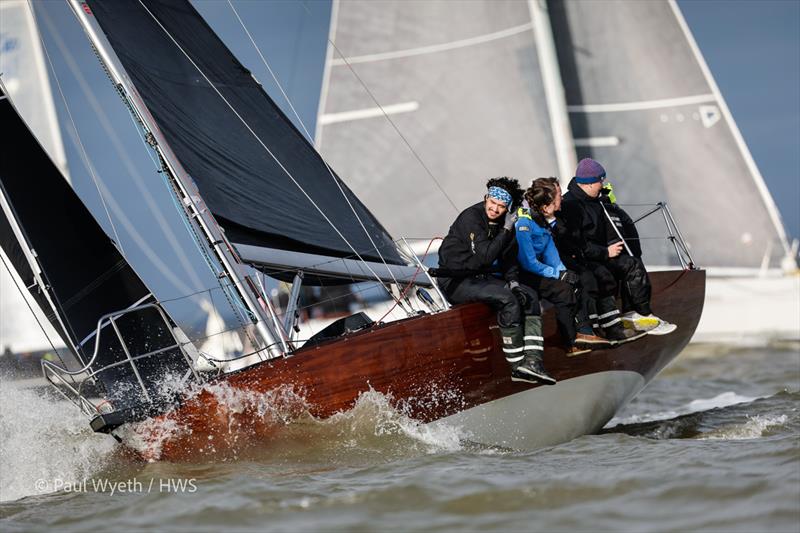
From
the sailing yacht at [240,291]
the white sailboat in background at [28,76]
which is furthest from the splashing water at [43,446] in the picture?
the white sailboat in background at [28,76]

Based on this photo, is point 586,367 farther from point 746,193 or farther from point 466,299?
point 746,193

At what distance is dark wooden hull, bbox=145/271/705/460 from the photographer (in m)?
4.39

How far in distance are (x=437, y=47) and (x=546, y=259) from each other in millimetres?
6987

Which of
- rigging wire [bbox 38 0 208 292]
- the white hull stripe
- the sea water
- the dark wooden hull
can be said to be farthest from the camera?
the white hull stripe

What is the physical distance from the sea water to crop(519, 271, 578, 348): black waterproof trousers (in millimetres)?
477

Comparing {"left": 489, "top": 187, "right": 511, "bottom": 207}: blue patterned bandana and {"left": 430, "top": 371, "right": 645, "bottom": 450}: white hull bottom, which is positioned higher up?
{"left": 489, "top": 187, "right": 511, "bottom": 207}: blue patterned bandana

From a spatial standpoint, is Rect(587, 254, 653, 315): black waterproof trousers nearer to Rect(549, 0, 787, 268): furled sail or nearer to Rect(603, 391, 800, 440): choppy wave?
Rect(603, 391, 800, 440): choppy wave

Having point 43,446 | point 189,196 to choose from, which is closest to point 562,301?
point 189,196

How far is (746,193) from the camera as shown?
33.6 feet

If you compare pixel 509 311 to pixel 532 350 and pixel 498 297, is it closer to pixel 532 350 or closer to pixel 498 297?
pixel 498 297

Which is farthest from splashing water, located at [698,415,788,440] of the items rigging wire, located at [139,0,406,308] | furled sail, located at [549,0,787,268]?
furled sail, located at [549,0,787,268]

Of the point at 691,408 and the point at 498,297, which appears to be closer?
the point at 498,297

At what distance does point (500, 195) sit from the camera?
466 centimetres

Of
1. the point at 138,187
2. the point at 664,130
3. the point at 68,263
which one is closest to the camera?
the point at 68,263
